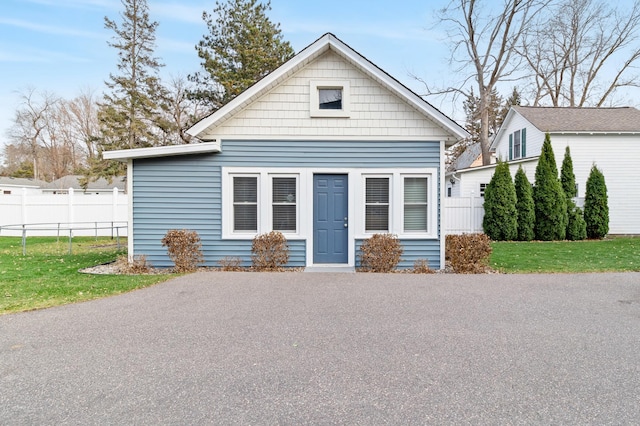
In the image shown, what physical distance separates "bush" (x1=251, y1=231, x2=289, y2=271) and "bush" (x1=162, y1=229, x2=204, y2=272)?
1389 mm

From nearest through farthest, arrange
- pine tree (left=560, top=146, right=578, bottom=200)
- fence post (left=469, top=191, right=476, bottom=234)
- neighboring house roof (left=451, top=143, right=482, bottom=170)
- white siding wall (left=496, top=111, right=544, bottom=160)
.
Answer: pine tree (left=560, top=146, right=578, bottom=200), fence post (left=469, top=191, right=476, bottom=234), white siding wall (left=496, top=111, right=544, bottom=160), neighboring house roof (left=451, top=143, right=482, bottom=170)

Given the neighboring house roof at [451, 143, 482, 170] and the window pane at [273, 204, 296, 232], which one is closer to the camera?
the window pane at [273, 204, 296, 232]

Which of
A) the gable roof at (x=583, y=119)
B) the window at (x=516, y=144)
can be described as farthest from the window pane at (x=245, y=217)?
the window at (x=516, y=144)

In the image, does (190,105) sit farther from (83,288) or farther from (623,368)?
(623,368)

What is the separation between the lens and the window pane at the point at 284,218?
8.84 metres

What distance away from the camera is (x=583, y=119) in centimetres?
1866

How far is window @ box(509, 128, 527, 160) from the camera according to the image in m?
20.2

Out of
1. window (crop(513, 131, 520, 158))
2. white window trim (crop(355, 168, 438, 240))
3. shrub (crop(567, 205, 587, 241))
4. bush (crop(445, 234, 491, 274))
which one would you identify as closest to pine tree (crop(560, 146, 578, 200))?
shrub (crop(567, 205, 587, 241))

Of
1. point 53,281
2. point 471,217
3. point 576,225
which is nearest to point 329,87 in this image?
point 53,281

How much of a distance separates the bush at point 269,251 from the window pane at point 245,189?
986 millimetres

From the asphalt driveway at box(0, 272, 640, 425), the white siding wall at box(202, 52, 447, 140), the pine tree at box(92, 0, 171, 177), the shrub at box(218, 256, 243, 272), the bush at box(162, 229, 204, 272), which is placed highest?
the pine tree at box(92, 0, 171, 177)

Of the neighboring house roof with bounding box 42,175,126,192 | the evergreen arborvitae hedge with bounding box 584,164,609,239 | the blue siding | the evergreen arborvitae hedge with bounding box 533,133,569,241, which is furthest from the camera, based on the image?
the neighboring house roof with bounding box 42,175,126,192

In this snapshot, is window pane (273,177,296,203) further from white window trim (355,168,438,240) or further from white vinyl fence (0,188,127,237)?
white vinyl fence (0,188,127,237)

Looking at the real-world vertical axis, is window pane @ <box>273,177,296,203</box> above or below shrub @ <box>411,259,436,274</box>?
above
